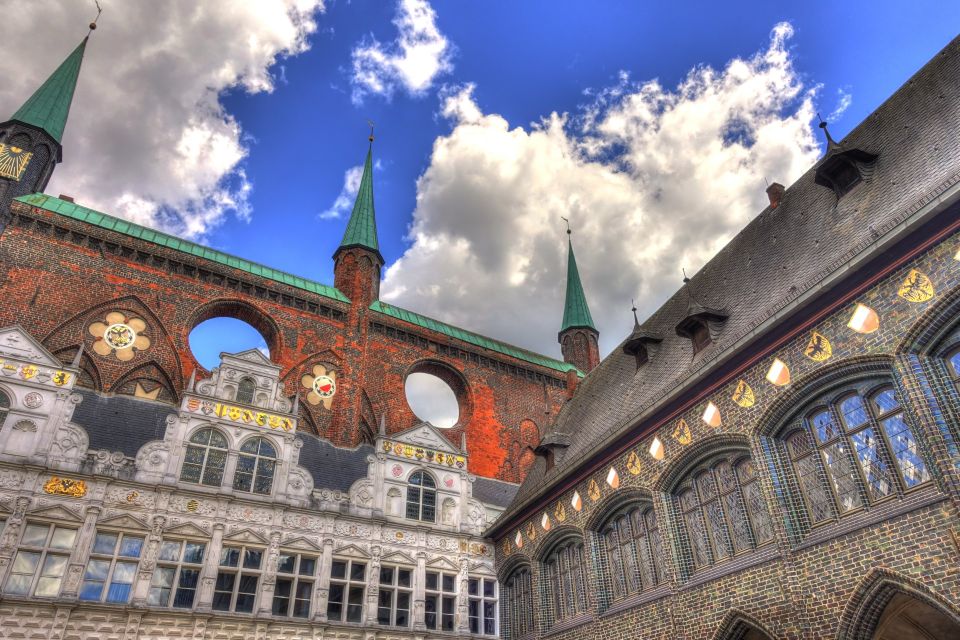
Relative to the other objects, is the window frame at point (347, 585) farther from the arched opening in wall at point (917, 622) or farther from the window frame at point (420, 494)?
the arched opening in wall at point (917, 622)

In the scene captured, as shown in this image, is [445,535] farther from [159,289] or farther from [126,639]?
[159,289]

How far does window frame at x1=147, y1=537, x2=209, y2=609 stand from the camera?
58.1 feet

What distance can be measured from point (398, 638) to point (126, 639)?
24.0ft

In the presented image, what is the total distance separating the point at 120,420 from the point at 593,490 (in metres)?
14.2

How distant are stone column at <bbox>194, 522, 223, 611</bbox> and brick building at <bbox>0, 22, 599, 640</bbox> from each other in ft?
0.19

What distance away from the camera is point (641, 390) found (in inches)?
746

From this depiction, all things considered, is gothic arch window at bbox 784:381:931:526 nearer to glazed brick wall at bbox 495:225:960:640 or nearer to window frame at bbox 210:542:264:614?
glazed brick wall at bbox 495:225:960:640

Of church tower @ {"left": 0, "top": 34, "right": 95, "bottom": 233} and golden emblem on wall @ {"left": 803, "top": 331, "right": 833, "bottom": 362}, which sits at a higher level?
church tower @ {"left": 0, "top": 34, "right": 95, "bottom": 233}

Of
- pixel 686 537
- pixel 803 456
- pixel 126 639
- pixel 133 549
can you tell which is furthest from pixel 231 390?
pixel 803 456

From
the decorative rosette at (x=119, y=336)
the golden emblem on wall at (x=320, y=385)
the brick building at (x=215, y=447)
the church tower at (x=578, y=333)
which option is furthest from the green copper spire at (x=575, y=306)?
the decorative rosette at (x=119, y=336)

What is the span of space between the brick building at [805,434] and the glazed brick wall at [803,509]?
0.03m

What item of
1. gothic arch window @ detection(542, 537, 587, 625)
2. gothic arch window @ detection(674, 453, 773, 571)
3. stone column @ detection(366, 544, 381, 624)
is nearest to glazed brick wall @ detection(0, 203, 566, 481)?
stone column @ detection(366, 544, 381, 624)

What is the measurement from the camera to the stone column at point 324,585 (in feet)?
63.8

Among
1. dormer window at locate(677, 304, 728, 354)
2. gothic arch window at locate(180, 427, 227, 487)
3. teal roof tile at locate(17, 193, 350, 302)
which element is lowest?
gothic arch window at locate(180, 427, 227, 487)
